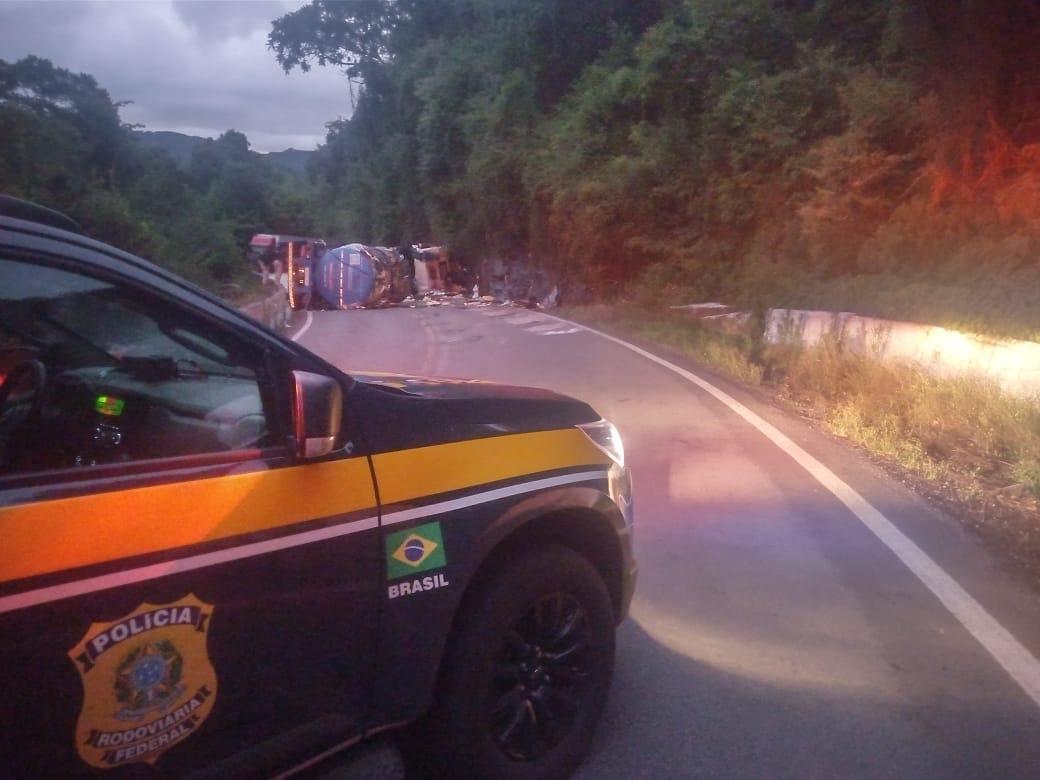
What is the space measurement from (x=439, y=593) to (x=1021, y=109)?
21.3m

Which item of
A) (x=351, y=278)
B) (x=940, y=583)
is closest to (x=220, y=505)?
(x=940, y=583)

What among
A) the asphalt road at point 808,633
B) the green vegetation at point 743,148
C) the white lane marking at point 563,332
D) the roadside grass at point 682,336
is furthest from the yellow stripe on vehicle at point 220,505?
the white lane marking at point 563,332

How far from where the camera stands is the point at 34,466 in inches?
111

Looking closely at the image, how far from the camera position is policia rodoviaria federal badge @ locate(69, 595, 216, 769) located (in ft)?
8.68

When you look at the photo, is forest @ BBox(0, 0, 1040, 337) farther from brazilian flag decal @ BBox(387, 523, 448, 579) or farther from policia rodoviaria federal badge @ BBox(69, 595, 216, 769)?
policia rodoviaria federal badge @ BBox(69, 595, 216, 769)

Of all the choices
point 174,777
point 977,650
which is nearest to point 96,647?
point 174,777

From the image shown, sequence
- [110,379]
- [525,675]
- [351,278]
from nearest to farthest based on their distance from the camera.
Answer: [110,379] < [525,675] < [351,278]

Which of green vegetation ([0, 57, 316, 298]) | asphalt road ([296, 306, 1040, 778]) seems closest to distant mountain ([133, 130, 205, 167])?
green vegetation ([0, 57, 316, 298])

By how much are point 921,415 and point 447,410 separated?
314 inches

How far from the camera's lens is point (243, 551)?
2.93 m

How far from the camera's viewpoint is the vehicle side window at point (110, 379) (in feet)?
9.83

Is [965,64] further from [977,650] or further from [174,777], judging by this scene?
[174,777]

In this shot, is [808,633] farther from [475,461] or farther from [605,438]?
[475,461]

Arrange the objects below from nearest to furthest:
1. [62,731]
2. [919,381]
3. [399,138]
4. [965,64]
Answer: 1. [62,731]
2. [919,381]
3. [965,64]
4. [399,138]
